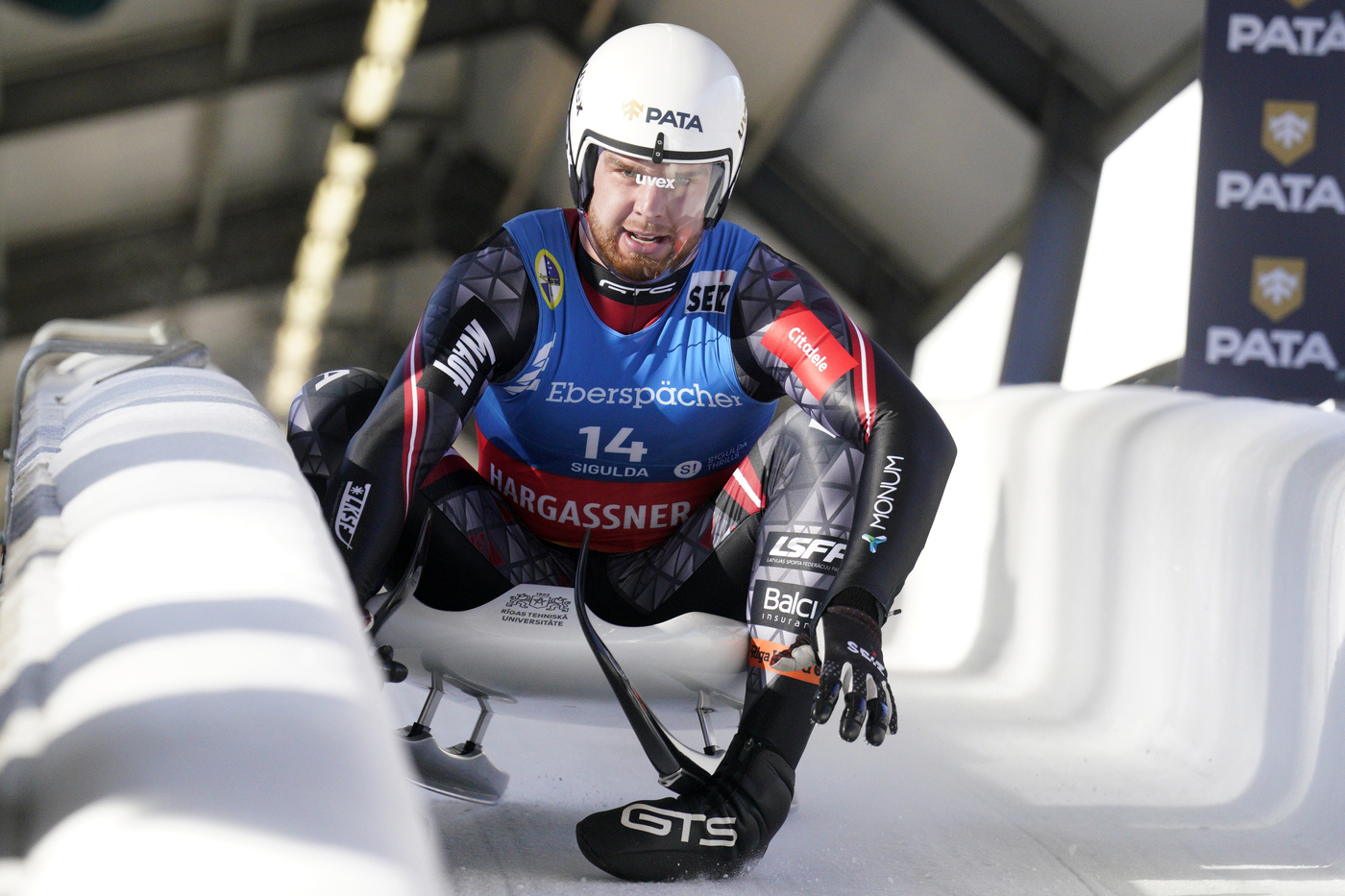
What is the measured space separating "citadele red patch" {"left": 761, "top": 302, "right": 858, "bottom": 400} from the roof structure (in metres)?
4.33

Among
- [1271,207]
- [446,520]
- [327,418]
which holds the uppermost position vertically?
[1271,207]

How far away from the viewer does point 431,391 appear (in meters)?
1.67

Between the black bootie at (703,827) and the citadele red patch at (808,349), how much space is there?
50cm

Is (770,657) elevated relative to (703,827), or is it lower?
elevated

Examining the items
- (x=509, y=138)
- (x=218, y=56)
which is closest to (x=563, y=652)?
(x=218, y=56)

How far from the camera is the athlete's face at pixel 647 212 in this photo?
5.90ft

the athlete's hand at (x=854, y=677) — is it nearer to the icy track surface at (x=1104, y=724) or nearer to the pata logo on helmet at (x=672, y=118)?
the icy track surface at (x=1104, y=724)

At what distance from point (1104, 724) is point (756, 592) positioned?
1.25 meters

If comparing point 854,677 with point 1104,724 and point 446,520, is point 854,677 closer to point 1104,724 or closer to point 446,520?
point 446,520

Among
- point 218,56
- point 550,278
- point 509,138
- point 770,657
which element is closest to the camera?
point 770,657

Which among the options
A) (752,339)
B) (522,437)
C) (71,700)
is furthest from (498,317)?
(71,700)

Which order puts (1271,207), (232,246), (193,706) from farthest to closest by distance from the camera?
(232,246), (1271,207), (193,706)

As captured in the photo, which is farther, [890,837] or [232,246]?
[232,246]

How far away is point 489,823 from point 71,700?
118 centimetres
